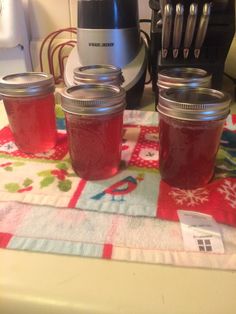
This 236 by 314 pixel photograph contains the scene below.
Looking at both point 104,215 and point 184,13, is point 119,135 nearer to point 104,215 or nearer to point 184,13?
point 104,215

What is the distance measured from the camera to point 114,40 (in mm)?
599

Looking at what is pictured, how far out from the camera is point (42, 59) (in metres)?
0.82

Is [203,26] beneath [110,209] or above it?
above

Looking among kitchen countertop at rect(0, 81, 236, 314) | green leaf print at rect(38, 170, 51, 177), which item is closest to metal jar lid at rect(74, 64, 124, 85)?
green leaf print at rect(38, 170, 51, 177)

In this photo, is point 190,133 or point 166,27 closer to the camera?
point 190,133

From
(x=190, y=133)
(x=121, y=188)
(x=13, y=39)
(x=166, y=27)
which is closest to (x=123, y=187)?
(x=121, y=188)

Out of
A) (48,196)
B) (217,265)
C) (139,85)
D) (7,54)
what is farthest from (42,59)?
(217,265)

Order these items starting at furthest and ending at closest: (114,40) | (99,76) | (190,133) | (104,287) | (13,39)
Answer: (13,39)
(114,40)
(99,76)
(190,133)
(104,287)

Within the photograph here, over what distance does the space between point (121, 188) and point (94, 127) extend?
0.08m

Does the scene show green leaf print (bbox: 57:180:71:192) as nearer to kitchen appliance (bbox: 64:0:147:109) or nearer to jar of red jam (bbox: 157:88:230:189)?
jar of red jam (bbox: 157:88:230:189)

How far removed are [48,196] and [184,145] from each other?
0.56 ft

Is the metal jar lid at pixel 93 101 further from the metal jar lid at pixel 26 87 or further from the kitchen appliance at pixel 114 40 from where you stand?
the kitchen appliance at pixel 114 40

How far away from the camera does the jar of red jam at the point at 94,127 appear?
1.15 ft

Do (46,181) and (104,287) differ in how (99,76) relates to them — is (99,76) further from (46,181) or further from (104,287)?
(104,287)
